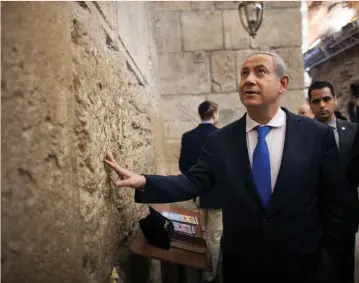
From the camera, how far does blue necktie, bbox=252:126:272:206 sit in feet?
4.04

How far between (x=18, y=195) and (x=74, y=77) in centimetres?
35

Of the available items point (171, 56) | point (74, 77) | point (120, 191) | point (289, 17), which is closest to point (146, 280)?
point (120, 191)

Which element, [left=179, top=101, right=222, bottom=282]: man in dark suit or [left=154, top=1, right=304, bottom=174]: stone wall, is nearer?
[left=179, top=101, right=222, bottom=282]: man in dark suit

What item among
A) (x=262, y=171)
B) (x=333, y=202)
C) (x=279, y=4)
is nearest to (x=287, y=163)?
(x=262, y=171)

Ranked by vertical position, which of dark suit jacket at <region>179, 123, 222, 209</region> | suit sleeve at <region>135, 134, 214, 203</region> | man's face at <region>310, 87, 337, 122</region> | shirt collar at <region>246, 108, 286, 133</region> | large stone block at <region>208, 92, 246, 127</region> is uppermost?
large stone block at <region>208, 92, 246, 127</region>

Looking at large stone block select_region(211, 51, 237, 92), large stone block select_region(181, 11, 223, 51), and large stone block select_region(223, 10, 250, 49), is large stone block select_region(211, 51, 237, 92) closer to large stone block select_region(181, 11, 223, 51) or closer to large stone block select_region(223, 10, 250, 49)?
large stone block select_region(223, 10, 250, 49)

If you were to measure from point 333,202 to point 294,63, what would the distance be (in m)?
3.45

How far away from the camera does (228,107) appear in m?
4.34

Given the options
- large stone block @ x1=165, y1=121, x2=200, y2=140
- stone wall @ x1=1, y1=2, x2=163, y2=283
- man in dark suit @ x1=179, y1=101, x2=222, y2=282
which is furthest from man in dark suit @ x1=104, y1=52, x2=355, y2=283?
large stone block @ x1=165, y1=121, x2=200, y2=140

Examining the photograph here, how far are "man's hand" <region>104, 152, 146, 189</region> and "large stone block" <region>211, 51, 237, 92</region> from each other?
3.19 meters

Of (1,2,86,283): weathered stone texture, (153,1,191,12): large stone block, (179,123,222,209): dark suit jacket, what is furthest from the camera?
(153,1,191,12): large stone block

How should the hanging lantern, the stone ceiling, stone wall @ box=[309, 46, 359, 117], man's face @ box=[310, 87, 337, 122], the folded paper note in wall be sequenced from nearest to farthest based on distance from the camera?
the folded paper note in wall < man's face @ box=[310, 87, 337, 122] < the hanging lantern < the stone ceiling < stone wall @ box=[309, 46, 359, 117]

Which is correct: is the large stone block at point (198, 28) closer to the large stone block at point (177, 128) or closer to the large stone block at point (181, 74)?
the large stone block at point (181, 74)

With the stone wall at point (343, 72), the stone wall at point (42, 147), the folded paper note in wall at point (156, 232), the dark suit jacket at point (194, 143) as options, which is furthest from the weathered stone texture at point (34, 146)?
the stone wall at point (343, 72)
